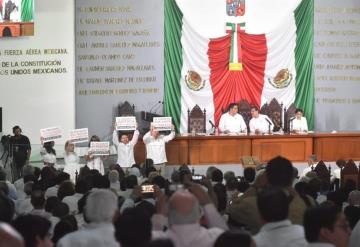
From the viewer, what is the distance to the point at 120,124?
16.7 m

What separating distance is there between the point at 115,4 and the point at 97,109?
2832 millimetres

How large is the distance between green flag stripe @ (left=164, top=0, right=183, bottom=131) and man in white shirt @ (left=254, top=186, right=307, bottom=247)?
1418 cm

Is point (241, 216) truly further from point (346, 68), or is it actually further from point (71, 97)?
point (346, 68)

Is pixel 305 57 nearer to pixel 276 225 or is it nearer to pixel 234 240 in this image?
pixel 276 225

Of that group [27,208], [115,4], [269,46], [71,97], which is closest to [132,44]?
[115,4]

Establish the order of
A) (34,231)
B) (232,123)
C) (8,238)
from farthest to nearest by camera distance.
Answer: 1. (232,123)
2. (34,231)
3. (8,238)

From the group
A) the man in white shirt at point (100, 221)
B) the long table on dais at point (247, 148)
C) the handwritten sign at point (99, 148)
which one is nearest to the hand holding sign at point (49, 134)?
the handwritten sign at point (99, 148)

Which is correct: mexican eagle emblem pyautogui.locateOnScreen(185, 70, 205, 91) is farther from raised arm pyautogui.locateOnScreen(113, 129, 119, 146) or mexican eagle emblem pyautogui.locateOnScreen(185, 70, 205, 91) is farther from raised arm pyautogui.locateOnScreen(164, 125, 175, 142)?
raised arm pyautogui.locateOnScreen(113, 129, 119, 146)

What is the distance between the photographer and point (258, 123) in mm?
18141

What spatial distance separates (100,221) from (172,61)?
1435 cm

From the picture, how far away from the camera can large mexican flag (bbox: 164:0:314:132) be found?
62.2ft

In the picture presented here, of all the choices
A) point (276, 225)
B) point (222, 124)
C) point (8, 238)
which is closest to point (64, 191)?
point (276, 225)

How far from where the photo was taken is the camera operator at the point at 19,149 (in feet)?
44.5

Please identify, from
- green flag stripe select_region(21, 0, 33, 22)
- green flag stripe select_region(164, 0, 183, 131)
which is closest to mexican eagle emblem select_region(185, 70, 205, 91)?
green flag stripe select_region(164, 0, 183, 131)
